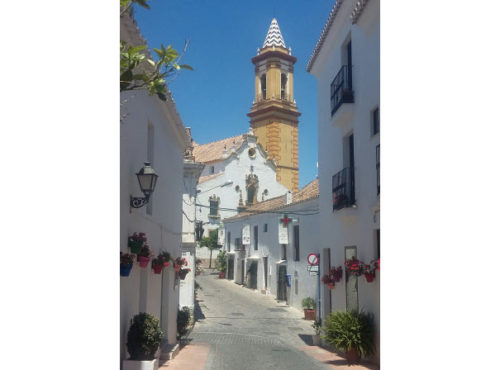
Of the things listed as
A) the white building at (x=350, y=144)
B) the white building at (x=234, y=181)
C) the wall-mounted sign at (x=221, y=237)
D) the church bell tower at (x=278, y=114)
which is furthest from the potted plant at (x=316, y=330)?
the church bell tower at (x=278, y=114)

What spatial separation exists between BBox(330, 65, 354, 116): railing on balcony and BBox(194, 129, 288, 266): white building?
24.8 metres

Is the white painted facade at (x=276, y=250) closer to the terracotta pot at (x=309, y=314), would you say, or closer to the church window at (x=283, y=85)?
the terracotta pot at (x=309, y=314)

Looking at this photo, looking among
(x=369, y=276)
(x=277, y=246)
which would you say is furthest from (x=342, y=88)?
(x=277, y=246)

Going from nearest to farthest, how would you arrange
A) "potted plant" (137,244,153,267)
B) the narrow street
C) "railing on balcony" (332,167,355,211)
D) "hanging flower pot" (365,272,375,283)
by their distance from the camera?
"potted plant" (137,244,153,267), "hanging flower pot" (365,272,375,283), the narrow street, "railing on balcony" (332,167,355,211)

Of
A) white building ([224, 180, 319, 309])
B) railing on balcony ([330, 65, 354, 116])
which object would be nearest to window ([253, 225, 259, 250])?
white building ([224, 180, 319, 309])

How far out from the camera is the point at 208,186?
36.0 meters

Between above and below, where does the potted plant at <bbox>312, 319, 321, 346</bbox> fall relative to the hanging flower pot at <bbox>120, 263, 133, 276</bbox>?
below

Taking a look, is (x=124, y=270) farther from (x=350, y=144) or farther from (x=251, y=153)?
(x=251, y=153)

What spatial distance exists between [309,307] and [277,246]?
571 centimetres

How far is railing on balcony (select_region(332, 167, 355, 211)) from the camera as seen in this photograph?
31.2ft

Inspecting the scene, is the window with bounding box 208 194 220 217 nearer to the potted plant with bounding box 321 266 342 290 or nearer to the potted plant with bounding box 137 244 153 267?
the potted plant with bounding box 321 266 342 290

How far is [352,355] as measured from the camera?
27.7 ft

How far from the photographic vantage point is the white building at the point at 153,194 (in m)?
6.49
